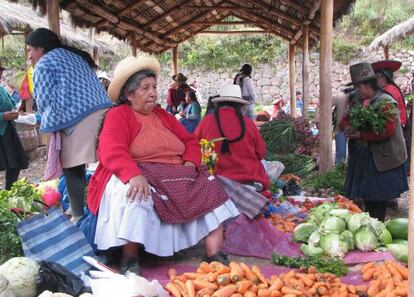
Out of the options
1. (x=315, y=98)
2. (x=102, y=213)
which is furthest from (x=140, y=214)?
(x=315, y=98)

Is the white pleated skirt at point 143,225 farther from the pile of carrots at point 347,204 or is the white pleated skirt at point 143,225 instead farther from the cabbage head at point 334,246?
the pile of carrots at point 347,204

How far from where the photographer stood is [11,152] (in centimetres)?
624

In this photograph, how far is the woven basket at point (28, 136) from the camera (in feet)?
33.6

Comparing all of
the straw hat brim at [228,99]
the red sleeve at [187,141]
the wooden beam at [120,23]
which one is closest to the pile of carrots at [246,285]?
the red sleeve at [187,141]

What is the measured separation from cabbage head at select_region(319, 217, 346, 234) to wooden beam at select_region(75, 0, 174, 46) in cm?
523

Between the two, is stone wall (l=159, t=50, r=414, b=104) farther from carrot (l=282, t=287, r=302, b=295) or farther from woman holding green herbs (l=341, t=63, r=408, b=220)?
carrot (l=282, t=287, r=302, b=295)

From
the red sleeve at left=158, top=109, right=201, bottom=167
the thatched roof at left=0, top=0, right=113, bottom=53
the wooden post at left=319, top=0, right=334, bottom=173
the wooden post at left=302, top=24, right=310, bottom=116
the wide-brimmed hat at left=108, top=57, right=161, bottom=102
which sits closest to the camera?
the wide-brimmed hat at left=108, top=57, right=161, bottom=102

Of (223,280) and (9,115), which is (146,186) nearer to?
(223,280)

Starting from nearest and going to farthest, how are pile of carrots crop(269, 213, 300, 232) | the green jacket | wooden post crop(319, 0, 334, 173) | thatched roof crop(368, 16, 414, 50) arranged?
pile of carrots crop(269, 213, 300, 232), the green jacket, wooden post crop(319, 0, 334, 173), thatched roof crop(368, 16, 414, 50)

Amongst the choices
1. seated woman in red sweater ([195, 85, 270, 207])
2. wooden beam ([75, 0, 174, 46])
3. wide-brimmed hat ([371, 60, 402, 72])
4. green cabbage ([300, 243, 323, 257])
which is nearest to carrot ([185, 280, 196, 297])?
green cabbage ([300, 243, 323, 257])

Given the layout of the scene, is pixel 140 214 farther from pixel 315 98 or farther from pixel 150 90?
pixel 315 98

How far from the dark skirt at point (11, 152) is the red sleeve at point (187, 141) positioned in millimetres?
3050

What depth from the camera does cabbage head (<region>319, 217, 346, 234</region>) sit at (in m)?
4.03

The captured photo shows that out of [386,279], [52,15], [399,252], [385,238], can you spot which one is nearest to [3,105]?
[52,15]
